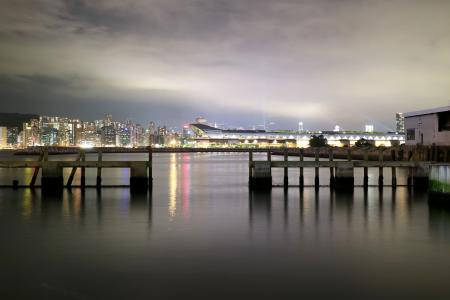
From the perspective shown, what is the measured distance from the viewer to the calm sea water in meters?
10.8

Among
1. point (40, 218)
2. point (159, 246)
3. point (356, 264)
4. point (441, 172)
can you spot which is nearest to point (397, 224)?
point (441, 172)

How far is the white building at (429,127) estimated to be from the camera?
31.3 m

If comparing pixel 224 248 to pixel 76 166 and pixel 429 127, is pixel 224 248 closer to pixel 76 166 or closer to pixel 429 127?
pixel 76 166

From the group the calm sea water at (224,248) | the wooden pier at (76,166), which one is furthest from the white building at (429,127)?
the wooden pier at (76,166)

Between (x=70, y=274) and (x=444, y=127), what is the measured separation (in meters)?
26.5

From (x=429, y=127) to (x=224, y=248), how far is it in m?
23.1

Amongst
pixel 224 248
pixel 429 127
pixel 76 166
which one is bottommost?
pixel 224 248

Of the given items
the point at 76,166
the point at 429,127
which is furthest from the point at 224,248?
the point at 429,127

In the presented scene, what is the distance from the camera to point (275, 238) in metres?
16.2

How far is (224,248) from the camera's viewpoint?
48.5 feet

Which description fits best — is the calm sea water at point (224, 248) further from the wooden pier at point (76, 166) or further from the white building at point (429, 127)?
the white building at point (429, 127)

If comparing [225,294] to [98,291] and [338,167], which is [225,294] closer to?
[98,291]

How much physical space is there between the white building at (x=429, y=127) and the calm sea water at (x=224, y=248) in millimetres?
8207

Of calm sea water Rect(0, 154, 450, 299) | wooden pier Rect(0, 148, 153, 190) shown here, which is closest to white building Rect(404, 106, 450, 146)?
calm sea water Rect(0, 154, 450, 299)
